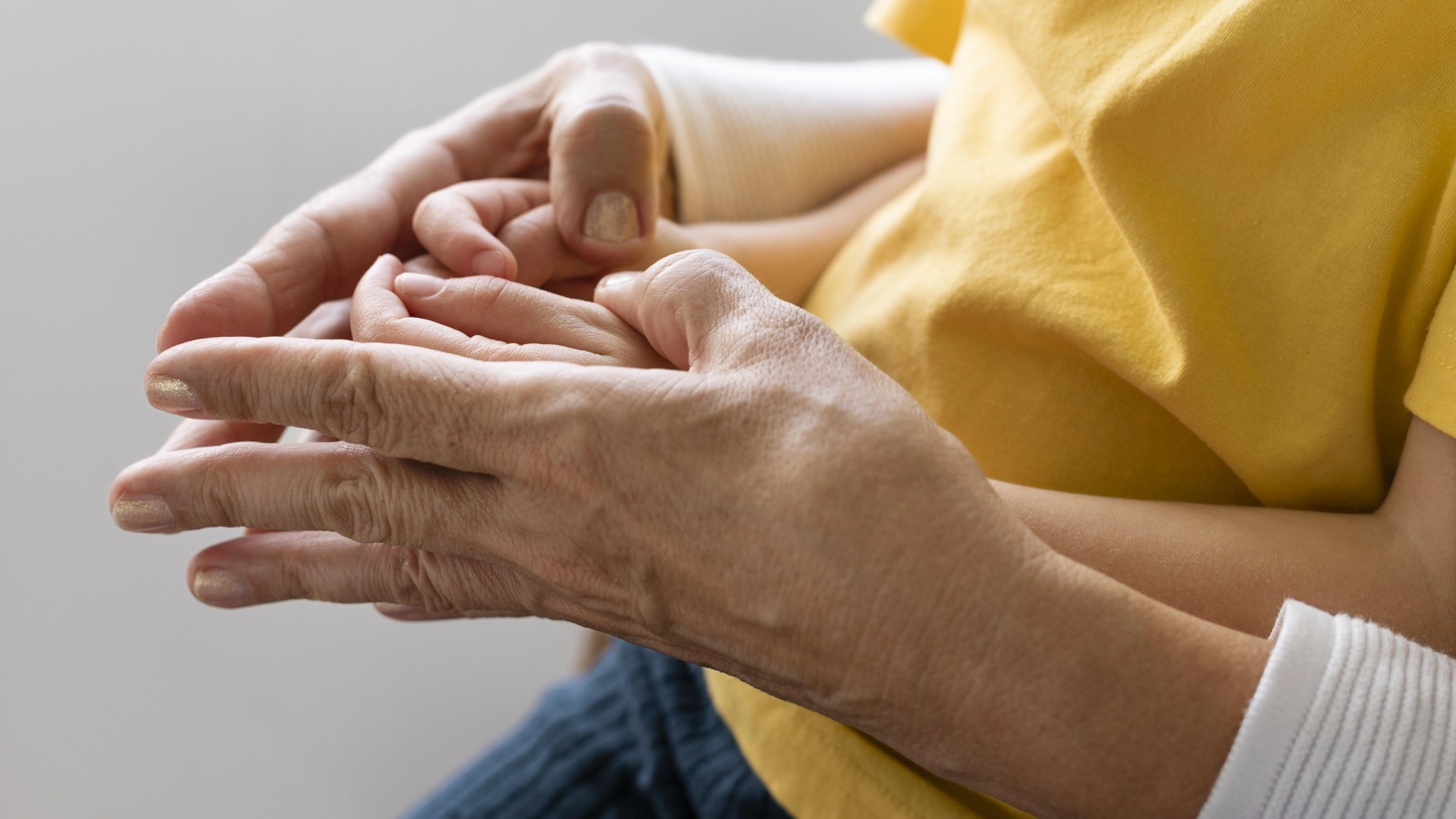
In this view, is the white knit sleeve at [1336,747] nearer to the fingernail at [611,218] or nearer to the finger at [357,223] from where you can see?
the fingernail at [611,218]

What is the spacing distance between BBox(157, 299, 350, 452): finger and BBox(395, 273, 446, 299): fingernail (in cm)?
10

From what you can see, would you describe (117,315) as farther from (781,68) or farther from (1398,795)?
(1398,795)

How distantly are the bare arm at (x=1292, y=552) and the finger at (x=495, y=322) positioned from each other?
22cm

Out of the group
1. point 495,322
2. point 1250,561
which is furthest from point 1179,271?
point 495,322

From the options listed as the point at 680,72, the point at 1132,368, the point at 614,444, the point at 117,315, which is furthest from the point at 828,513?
the point at 117,315

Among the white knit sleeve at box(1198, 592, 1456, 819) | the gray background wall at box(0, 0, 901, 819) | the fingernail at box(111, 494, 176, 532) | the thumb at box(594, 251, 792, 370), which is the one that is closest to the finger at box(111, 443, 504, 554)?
the fingernail at box(111, 494, 176, 532)

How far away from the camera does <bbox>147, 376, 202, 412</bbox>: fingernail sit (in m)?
0.42

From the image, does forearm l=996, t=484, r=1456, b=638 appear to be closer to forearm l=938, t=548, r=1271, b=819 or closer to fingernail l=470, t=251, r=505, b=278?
forearm l=938, t=548, r=1271, b=819

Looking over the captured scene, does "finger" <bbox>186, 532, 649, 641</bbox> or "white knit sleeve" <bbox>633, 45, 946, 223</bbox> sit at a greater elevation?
"white knit sleeve" <bbox>633, 45, 946, 223</bbox>

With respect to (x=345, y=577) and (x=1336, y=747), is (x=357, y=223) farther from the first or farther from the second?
(x=1336, y=747)

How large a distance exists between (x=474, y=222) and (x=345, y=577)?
23 cm

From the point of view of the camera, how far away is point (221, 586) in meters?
0.52

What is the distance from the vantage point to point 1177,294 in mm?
491

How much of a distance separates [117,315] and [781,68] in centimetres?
67
